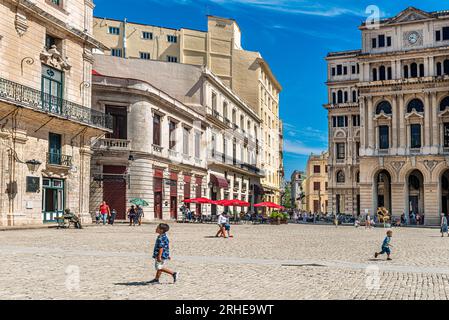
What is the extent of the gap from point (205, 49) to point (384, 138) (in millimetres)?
24828

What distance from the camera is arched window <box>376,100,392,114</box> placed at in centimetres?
6388

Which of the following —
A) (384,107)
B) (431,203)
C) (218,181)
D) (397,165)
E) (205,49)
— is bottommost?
(431,203)

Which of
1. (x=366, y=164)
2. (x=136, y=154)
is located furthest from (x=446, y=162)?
(x=136, y=154)

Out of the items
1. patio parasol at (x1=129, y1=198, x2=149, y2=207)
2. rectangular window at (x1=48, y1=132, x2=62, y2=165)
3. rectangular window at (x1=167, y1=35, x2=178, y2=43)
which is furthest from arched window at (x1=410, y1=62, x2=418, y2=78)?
rectangular window at (x1=48, y1=132, x2=62, y2=165)

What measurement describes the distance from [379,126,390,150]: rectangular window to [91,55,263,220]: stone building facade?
15.8 metres

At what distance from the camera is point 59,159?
108 feet

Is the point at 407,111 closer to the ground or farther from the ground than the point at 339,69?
closer to the ground

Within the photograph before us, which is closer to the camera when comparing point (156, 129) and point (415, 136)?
point (156, 129)

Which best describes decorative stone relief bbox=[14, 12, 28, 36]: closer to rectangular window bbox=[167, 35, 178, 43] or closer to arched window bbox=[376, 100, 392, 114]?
rectangular window bbox=[167, 35, 178, 43]

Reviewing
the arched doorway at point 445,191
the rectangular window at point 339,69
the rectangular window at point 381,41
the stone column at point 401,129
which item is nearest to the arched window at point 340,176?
the rectangular window at point 339,69

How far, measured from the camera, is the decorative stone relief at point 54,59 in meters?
31.8

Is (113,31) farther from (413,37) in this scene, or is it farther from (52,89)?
(52,89)

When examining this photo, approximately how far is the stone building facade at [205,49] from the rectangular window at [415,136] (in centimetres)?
2109

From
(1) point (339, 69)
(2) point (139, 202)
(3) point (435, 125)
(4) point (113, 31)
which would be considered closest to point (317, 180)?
(1) point (339, 69)
